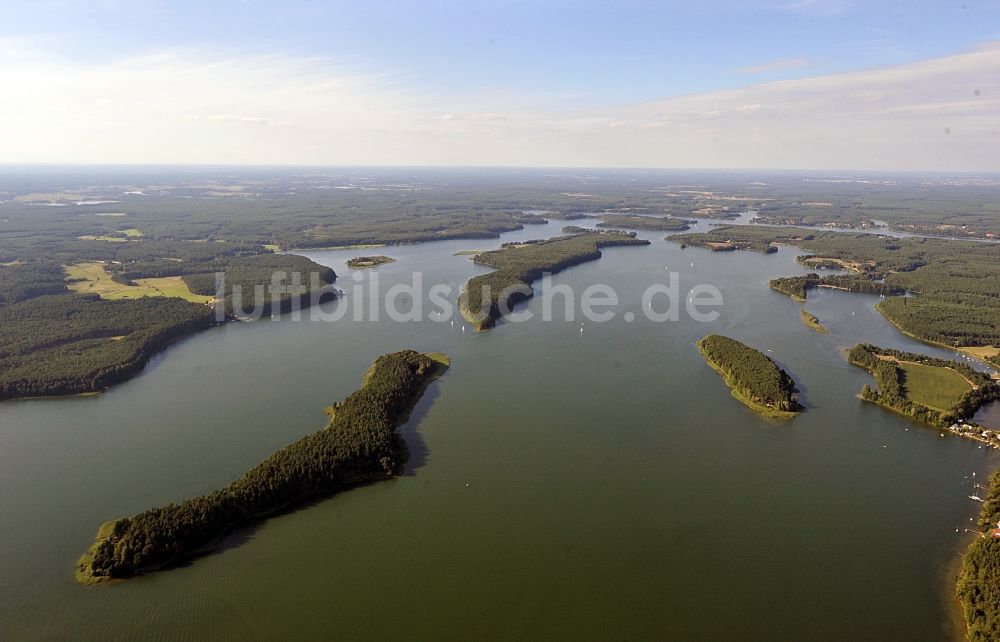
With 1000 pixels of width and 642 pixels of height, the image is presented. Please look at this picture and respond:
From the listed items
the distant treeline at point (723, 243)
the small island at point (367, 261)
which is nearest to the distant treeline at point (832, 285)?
the distant treeline at point (723, 243)

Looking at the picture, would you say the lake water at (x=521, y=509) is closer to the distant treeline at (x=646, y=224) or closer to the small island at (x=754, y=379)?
the small island at (x=754, y=379)

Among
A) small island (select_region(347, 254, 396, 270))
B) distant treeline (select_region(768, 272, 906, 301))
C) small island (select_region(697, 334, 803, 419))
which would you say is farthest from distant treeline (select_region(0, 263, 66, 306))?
distant treeline (select_region(768, 272, 906, 301))

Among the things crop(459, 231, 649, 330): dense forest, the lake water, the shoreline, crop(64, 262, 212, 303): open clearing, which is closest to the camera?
the lake water

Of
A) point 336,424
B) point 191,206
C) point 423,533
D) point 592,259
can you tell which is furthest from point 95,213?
point 423,533

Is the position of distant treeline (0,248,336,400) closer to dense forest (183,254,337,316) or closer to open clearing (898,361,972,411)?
dense forest (183,254,337,316)

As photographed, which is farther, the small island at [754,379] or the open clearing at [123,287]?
the open clearing at [123,287]

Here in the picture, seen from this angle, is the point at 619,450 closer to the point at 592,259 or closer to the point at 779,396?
the point at 779,396
